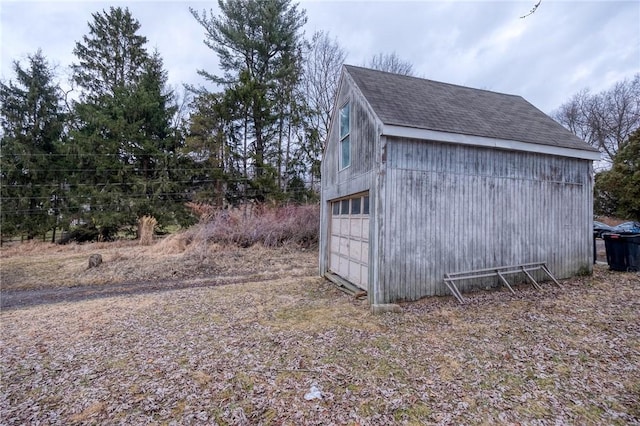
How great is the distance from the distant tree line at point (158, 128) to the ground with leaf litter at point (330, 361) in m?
12.4

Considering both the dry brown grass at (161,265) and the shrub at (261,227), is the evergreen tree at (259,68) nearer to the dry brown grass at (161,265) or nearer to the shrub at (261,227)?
the shrub at (261,227)

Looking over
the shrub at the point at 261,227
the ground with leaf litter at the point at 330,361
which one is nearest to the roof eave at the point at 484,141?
the ground with leaf litter at the point at 330,361

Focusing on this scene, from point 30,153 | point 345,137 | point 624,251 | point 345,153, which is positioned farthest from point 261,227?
point 30,153

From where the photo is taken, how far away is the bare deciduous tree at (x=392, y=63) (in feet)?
65.8

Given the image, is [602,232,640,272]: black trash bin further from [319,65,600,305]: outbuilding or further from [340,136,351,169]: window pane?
[340,136,351,169]: window pane

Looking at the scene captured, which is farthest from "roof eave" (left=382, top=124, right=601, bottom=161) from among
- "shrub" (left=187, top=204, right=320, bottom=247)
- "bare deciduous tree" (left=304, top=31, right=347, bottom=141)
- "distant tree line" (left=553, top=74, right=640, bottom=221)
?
"distant tree line" (left=553, top=74, right=640, bottom=221)

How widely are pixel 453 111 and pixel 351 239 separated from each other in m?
3.78

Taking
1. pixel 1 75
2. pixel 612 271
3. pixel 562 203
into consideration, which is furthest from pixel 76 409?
pixel 1 75

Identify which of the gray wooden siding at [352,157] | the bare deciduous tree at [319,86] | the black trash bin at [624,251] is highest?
the bare deciduous tree at [319,86]

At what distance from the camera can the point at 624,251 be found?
7.87 metres

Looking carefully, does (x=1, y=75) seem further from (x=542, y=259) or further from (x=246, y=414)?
(x=542, y=259)

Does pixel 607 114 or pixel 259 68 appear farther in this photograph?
pixel 607 114

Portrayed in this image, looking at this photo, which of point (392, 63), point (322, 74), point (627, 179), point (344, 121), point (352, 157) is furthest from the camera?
point (392, 63)

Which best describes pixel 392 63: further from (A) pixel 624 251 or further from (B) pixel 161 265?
(B) pixel 161 265
